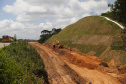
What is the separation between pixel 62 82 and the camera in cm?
1379

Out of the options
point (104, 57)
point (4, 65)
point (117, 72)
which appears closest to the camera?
point (4, 65)

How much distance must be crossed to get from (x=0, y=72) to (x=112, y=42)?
81.8 ft

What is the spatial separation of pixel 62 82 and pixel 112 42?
17165mm

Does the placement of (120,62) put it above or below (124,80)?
above

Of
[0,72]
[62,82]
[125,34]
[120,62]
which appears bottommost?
[62,82]

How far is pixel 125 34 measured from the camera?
23266 mm

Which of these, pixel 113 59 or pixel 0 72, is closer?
pixel 0 72

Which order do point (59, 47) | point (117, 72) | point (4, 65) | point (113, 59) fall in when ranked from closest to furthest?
point (4, 65), point (117, 72), point (113, 59), point (59, 47)

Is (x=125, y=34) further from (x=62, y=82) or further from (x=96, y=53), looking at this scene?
(x=62, y=82)

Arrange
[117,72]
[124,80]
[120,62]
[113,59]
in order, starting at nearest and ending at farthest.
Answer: [124,80], [117,72], [120,62], [113,59]

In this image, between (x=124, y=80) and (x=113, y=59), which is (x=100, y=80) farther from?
(x=113, y=59)

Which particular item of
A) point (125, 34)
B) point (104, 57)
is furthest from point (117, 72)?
point (125, 34)

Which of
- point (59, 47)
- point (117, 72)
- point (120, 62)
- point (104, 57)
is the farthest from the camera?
point (59, 47)

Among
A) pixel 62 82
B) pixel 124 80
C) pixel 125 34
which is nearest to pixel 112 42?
pixel 125 34
